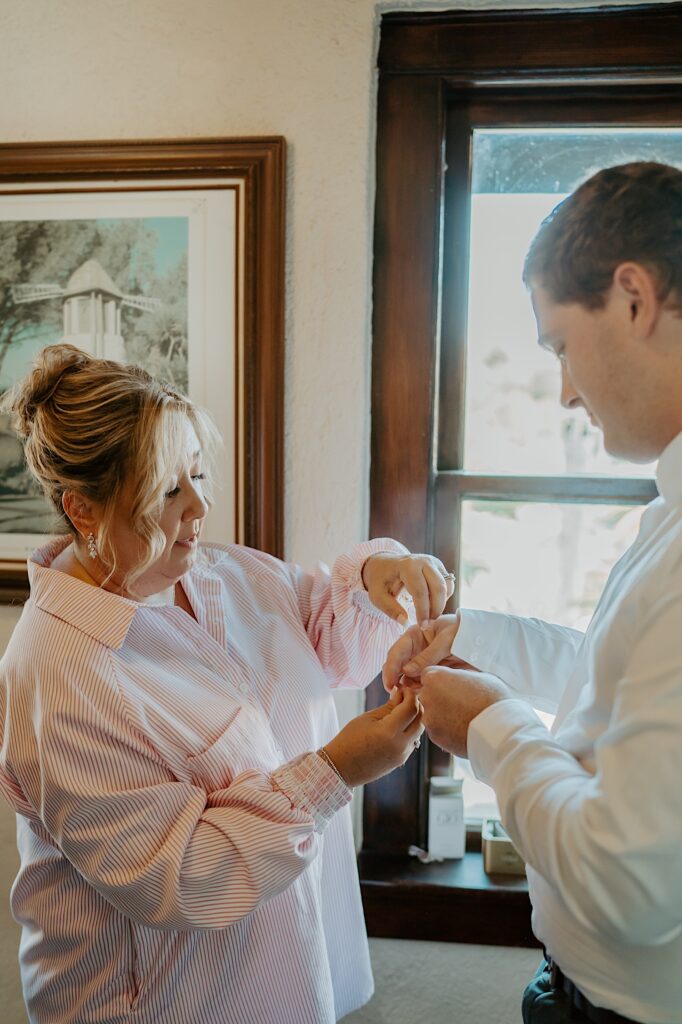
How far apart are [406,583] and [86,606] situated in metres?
0.54

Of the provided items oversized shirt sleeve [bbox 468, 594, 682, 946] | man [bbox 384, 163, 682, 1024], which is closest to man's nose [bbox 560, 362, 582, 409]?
man [bbox 384, 163, 682, 1024]

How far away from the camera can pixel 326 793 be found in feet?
3.93

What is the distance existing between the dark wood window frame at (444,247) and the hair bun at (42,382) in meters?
0.69

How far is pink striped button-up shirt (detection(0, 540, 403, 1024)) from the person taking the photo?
1119mm

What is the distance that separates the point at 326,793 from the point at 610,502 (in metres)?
0.96

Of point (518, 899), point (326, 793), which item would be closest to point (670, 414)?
point (326, 793)

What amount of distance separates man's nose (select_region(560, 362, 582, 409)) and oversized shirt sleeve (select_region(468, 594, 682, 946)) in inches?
12.6

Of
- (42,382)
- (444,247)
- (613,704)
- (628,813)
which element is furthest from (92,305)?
(628,813)

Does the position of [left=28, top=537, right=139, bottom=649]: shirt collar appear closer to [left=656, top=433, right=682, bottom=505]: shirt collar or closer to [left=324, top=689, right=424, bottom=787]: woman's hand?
[left=324, top=689, right=424, bottom=787]: woman's hand

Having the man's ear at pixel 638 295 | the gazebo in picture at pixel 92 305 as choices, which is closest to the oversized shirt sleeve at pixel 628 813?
the man's ear at pixel 638 295

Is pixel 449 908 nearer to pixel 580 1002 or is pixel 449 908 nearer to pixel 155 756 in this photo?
pixel 580 1002

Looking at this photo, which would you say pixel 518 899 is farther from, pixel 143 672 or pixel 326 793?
pixel 143 672

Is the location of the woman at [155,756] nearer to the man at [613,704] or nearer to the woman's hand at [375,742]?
the woman's hand at [375,742]

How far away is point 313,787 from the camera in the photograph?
1.19 metres
